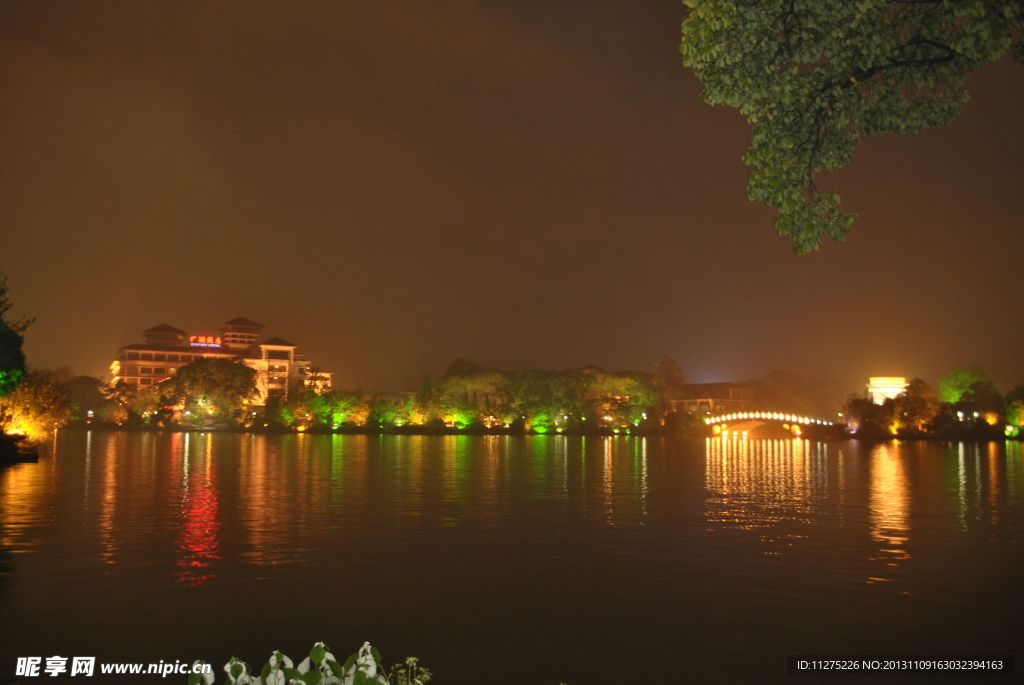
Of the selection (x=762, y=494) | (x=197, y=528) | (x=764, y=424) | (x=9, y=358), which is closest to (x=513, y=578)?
(x=197, y=528)

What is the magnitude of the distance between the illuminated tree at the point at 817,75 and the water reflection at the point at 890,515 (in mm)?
8649

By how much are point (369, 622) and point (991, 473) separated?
1964 inches

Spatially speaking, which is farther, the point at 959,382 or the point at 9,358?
the point at 959,382

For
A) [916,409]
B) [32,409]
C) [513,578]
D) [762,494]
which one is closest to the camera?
[513,578]

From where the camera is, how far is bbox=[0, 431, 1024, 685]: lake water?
1226 cm

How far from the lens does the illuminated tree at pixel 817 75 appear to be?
39.3 feet

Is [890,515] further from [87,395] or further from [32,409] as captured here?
[87,395]

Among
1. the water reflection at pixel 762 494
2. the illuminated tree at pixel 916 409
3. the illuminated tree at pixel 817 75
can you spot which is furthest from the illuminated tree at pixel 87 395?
the illuminated tree at pixel 817 75

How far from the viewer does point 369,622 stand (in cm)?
1355

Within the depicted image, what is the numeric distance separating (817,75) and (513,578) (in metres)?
11.1

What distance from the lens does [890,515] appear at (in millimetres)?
28047

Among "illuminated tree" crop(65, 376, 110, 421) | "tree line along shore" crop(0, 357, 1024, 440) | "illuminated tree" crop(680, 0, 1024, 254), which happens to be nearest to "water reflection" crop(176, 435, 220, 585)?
"illuminated tree" crop(680, 0, 1024, 254)

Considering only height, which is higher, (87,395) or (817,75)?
(817,75)

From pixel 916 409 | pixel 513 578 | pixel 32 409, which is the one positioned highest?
pixel 32 409
